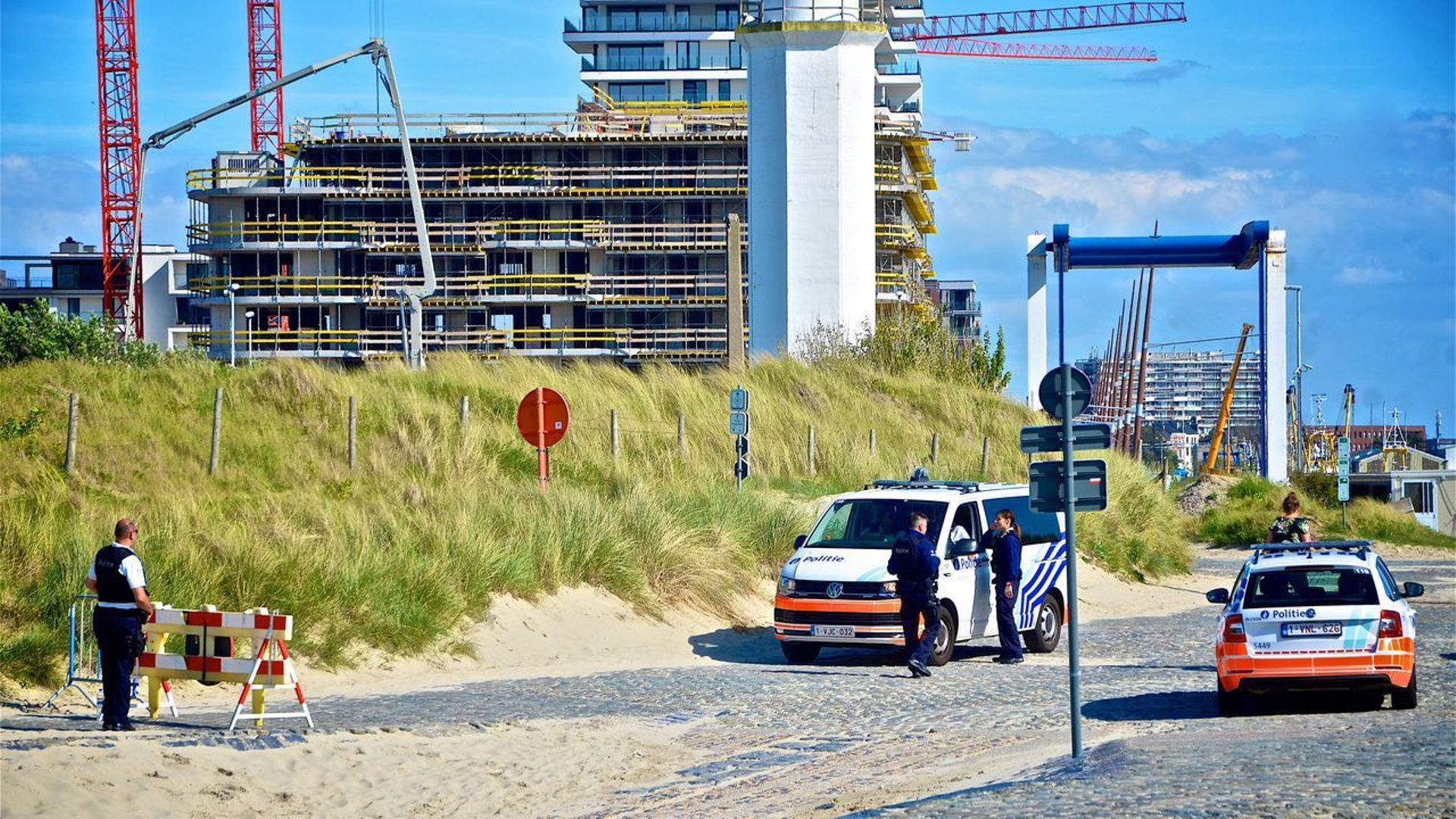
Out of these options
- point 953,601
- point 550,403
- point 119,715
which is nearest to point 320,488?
point 550,403

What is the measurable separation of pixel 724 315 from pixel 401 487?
61.3 metres

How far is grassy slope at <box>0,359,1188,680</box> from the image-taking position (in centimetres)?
1992

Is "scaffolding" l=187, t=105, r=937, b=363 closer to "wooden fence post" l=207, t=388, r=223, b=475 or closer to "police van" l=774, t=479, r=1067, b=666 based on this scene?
"wooden fence post" l=207, t=388, r=223, b=475

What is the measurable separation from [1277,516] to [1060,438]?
122 feet

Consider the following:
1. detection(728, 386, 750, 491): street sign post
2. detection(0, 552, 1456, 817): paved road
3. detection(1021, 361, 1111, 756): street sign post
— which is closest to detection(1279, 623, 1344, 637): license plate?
detection(0, 552, 1456, 817): paved road

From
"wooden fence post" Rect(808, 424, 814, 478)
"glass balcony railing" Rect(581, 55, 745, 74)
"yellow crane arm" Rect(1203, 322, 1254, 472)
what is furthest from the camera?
"glass balcony railing" Rect(581, 55, 745, 74)

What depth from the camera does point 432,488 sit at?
28.0 metres

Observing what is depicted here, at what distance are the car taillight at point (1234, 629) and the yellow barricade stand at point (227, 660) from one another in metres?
7.90

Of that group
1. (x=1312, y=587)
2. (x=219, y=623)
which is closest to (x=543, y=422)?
(x=219, y=623)

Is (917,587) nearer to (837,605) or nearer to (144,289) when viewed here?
(837,605)

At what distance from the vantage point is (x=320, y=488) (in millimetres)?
29969

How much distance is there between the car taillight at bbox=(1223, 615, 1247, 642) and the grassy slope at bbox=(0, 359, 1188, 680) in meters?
8.94

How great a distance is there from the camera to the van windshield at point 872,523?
21703 mm

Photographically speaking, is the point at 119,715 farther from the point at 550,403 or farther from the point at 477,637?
the point at 550,403
